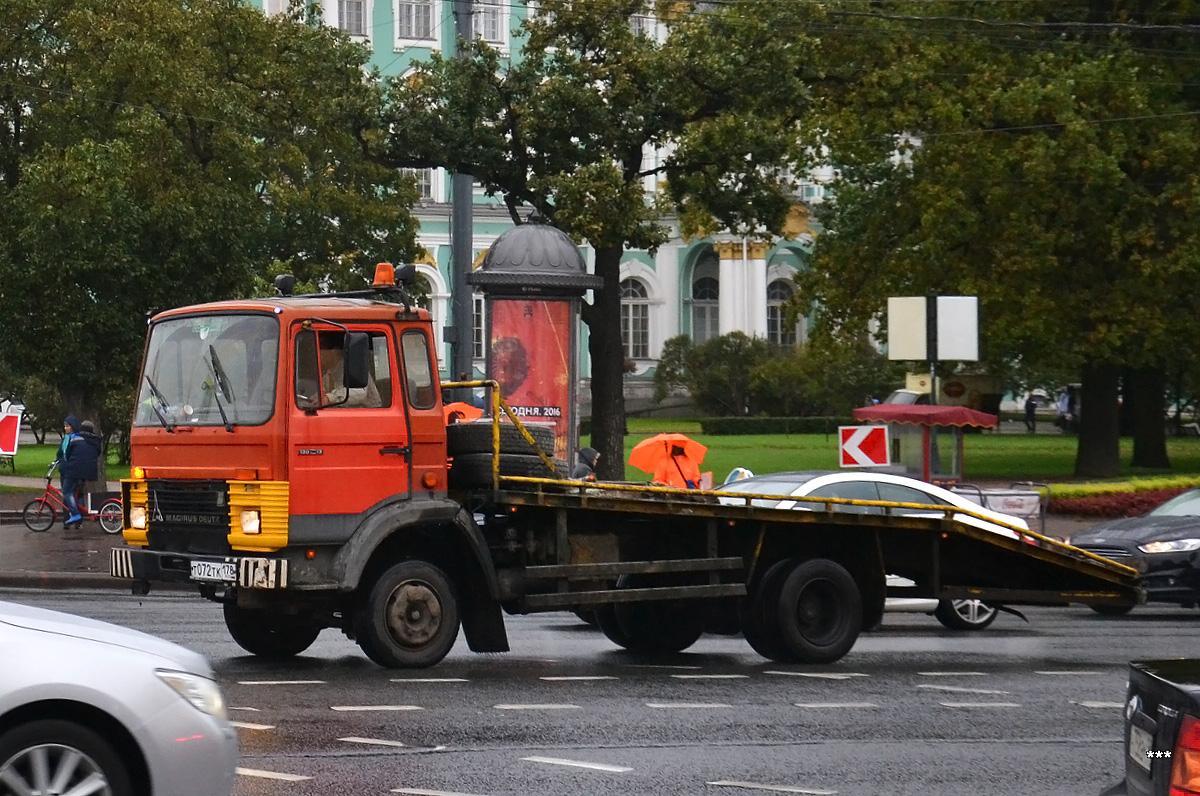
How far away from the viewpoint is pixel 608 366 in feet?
105

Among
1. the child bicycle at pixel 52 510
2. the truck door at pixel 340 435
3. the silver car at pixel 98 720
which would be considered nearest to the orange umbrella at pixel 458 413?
the truck door at pixel 340 435

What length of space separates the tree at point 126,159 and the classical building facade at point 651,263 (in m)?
34.1

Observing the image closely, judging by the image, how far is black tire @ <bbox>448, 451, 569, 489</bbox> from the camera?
1273cm

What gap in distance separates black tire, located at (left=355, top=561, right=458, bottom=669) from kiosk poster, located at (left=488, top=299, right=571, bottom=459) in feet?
39.1

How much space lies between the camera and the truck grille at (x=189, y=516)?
12125 millimetres

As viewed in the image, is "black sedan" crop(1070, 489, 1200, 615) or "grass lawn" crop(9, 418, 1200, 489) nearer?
"black sedan" crop(1070, 489, 1200, 615)

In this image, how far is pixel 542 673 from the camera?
12781mm

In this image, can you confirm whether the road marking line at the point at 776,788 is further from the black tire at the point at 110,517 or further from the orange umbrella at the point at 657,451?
the black tire at the point at 110,517

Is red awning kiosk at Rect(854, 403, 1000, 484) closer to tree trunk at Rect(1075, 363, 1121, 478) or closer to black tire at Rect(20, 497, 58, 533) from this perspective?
tree trunk at Rect(1075, 363, 1121, 478)

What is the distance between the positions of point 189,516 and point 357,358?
168 centimetres

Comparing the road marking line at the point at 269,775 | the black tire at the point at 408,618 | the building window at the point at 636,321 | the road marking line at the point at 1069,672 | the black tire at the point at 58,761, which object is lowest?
the road marking line at the point at 1069,672

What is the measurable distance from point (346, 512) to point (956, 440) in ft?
53.2

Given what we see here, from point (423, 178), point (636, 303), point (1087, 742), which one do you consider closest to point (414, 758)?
point (1087, 742)

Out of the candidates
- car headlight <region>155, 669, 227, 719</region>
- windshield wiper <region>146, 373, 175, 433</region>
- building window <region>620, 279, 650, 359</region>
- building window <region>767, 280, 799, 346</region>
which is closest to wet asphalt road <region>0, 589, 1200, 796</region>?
car headlight <region>155, 669, 227, 719</region>
